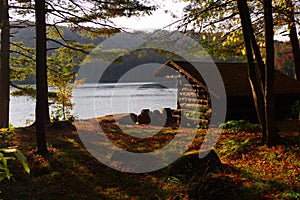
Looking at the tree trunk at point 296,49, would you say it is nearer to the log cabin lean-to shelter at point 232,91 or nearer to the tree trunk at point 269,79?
the log cabin lean-to shelter at point 232,91

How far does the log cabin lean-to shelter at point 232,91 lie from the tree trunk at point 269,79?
5.67m

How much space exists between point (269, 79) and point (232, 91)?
20.6ft

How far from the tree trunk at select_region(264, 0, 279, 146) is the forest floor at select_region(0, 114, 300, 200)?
20.0 inches

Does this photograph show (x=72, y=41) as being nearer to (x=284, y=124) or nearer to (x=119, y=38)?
(x=119, y=38)

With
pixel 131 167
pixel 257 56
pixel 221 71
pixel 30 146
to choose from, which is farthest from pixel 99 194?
pixel 221 71

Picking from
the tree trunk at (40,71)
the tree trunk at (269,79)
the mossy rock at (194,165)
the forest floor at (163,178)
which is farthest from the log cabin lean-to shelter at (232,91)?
the tree trunk at (40,71)

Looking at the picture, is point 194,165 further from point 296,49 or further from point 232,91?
point 296,49

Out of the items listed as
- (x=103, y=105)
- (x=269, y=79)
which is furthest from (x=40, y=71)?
(x=103, y=105)

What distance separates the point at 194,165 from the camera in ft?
29.3

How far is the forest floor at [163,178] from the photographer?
715 centimetres

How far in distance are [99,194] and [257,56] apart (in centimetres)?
755

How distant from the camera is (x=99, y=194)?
8.13 m

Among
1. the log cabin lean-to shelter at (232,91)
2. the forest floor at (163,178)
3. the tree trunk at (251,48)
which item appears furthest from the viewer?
the log cabin lean-to shelter at (232,91)

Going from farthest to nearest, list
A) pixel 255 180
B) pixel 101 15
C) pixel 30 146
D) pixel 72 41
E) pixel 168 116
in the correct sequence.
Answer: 1. pixel 168 116
2. pixel 72 41
3. pixel 101 15
4. pixel 30 146
5. pixel 255 180
